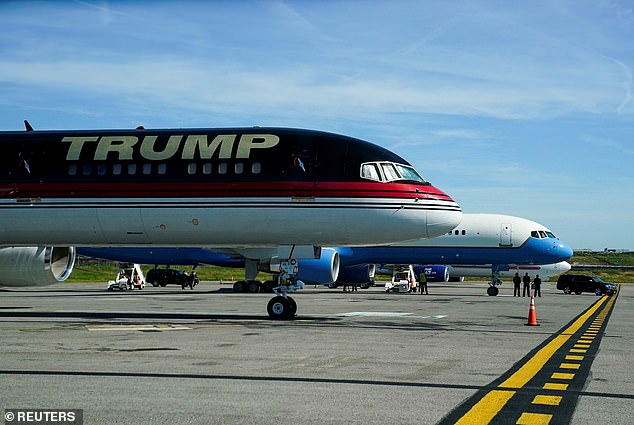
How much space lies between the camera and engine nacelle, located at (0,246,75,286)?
2564 centimetres

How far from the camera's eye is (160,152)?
23172 millimetres

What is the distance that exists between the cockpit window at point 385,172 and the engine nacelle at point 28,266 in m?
11.3

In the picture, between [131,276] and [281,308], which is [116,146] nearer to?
[281,308]

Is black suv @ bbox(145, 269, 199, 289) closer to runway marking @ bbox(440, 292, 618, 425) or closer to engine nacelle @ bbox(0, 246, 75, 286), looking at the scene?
engine nacelle @ bbox(0, 246, 75, 286)

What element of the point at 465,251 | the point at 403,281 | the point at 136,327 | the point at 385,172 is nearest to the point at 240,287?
the point at 403,281

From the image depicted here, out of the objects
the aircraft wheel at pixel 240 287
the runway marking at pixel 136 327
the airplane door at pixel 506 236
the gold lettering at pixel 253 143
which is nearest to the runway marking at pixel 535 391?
the runway marking at pixel 136 327

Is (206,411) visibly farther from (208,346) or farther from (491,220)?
(491,220)

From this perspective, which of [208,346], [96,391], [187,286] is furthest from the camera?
[187,286]

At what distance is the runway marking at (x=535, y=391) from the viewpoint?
8.11 meters

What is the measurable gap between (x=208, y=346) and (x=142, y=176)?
9.16 metres

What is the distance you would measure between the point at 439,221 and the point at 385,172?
2.20 meters

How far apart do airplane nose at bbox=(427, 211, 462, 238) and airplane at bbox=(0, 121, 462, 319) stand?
0.04m

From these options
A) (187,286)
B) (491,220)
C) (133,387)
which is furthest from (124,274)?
(133,387)

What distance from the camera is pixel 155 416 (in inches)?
311
